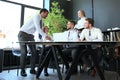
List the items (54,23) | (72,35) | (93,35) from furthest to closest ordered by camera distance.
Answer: (54,23)
(72,35)
(93,35)

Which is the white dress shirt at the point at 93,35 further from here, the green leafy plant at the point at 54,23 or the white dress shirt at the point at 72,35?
the green leafy plant at the point at 54,23

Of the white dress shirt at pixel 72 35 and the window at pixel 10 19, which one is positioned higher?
the window at pixel 10 19

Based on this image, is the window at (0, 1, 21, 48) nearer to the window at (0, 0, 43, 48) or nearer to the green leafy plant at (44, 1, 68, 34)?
the window at (0, 0, 43, 48)

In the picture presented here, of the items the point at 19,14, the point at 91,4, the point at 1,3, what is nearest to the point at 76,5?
the point at 91,4

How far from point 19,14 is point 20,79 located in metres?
3.17

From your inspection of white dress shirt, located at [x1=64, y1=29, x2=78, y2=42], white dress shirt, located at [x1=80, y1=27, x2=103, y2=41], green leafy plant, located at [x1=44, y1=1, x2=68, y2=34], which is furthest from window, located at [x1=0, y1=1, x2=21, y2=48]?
white dress shirt, located at [x1=80, y1=27, x2=103, y2=41]

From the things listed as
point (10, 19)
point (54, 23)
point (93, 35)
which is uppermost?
point (10, 19)

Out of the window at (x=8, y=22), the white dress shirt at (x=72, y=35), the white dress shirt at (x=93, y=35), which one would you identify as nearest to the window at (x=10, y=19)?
the window at (x=8, y=22)

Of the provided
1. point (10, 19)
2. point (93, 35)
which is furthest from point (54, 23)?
point (93, 35)

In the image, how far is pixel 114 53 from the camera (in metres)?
3.96

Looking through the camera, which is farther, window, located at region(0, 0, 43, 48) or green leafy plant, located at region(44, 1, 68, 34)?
green leafy plant, located at region(44, 1, 68, 34)

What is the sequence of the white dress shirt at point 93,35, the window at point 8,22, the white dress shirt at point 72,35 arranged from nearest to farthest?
the white dress shirt at point 93,35, the white dress shirt at point 72,35, the window at point 8,22

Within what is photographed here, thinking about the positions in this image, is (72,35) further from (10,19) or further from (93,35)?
(10,19)

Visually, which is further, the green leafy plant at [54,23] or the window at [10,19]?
the green leafy plant at [54,23]
